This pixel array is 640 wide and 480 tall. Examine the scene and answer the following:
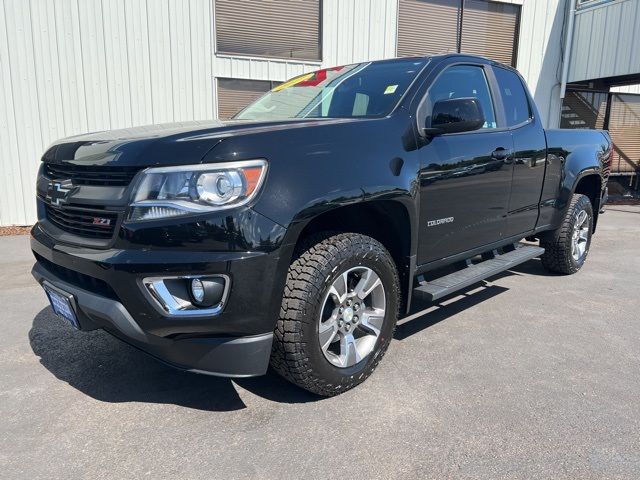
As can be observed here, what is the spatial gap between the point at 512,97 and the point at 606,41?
28.1 ft

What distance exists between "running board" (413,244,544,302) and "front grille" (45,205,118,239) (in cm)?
189

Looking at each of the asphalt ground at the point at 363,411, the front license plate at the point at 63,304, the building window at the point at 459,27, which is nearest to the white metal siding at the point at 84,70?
the building window at the point at 459,27

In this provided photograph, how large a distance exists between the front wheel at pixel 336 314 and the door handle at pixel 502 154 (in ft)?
4.61

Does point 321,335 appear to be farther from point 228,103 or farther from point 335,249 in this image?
point 228,103

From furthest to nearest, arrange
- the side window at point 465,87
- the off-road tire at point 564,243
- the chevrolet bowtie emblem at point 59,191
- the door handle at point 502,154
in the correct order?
the off-road tire at point 564,243 < the door handle at point 502,154 < the side window at point 465,87 < the chevrolet bowtie emblem at point 59,191

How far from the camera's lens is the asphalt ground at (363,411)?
220 centimetres

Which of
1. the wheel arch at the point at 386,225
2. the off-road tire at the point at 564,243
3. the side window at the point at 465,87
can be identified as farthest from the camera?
the off-road tire at the point at 564,243

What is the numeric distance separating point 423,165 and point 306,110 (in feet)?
2.97

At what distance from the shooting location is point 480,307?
4.29m

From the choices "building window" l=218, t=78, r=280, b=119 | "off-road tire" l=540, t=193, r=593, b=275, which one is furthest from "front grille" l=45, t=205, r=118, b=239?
"building window" l=218, t=78, r=280, b=119

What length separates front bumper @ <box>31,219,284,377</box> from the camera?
7.00ft

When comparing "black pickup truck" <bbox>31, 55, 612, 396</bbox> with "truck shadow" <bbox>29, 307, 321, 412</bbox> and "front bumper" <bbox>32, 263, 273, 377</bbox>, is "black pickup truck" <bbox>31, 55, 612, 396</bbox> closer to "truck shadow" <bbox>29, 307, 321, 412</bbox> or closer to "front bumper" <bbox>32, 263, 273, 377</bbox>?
"front bumper" <bbox>32, 263, 273, 377</bbox>

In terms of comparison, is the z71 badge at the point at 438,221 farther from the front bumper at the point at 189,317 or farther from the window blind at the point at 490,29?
the window blind at the point at 490,29

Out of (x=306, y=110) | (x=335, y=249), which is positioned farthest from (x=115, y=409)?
(x=306, y=110)
